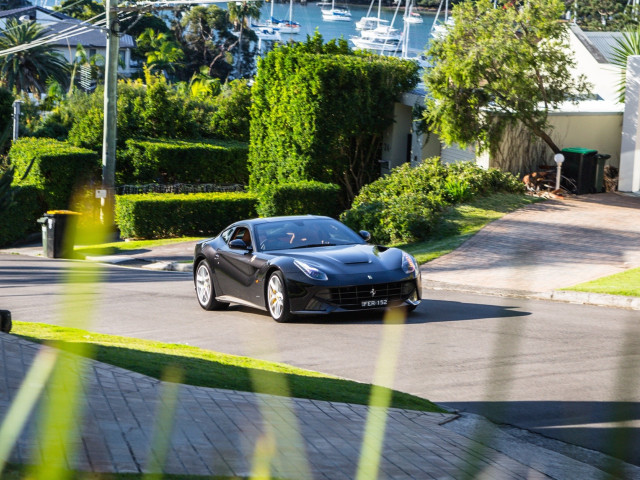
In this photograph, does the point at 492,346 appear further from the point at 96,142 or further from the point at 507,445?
the point at 96,142

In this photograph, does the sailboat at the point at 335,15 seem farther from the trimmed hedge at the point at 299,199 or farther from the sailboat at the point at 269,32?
the trimmed hedge at the point at 299,199

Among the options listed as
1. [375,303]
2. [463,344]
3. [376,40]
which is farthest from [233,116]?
[376,40]

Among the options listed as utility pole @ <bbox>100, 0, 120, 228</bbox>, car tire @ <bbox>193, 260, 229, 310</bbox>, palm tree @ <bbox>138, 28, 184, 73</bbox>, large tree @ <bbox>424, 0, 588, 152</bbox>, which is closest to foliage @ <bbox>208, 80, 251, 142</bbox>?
utility pole @ <bbox>100, 0, 120, 228</bbox>

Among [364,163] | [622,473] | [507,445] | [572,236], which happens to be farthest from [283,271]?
[364,163]

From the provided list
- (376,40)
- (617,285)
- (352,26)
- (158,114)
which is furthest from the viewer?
(352,26)

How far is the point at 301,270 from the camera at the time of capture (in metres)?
12.8

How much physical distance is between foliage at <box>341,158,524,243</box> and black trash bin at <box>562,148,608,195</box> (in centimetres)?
158

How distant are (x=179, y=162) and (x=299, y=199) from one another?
10.2 meters

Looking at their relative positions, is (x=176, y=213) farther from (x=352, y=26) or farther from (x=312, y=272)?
(x=352, y=26)

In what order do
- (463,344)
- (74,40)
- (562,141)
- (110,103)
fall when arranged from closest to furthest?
(463,344)
(562,141)
(110,103)
(74,40)

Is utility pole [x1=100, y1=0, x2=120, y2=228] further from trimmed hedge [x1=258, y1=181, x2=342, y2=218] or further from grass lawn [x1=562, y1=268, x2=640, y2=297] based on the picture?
grass lawn [x1=562, y1=268, x2=640, y2=297]

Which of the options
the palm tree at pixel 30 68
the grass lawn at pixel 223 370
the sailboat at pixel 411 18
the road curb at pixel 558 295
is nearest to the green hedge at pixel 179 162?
the road curb at pixel 558 295

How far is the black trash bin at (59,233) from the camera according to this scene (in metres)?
27.7

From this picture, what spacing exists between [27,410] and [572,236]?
15.9 metres
